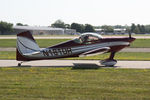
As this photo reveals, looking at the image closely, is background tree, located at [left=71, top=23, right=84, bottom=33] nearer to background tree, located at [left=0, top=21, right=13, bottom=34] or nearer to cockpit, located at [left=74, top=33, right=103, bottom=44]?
background tree, located at [left=0, top=21, right=13, bottom=34]

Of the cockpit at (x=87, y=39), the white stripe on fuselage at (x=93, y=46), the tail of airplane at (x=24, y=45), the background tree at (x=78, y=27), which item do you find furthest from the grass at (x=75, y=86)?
the background tree at (x=78, y=27)

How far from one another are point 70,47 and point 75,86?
265 inches

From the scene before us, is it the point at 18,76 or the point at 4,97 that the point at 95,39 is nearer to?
the point at 18,76

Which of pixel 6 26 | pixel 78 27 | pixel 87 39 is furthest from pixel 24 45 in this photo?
pixel 78 27

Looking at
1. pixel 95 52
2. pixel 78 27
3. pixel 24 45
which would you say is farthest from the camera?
pixel 78 27

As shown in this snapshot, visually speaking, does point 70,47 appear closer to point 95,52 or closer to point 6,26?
point 95,52

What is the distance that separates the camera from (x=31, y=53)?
1653 cm

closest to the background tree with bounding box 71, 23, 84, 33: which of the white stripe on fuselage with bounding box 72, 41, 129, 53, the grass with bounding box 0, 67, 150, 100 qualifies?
the white stripe on fuselage with bounding box 72, 41, 129, 53

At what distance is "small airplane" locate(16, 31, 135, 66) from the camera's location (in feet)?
54.1

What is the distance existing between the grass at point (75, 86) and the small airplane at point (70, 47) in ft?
10.3

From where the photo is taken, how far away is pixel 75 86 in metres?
10.5

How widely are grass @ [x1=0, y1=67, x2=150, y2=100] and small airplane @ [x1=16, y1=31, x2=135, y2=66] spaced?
3.14 metres

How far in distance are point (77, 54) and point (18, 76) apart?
17.5 feet

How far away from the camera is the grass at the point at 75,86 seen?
895 cm
